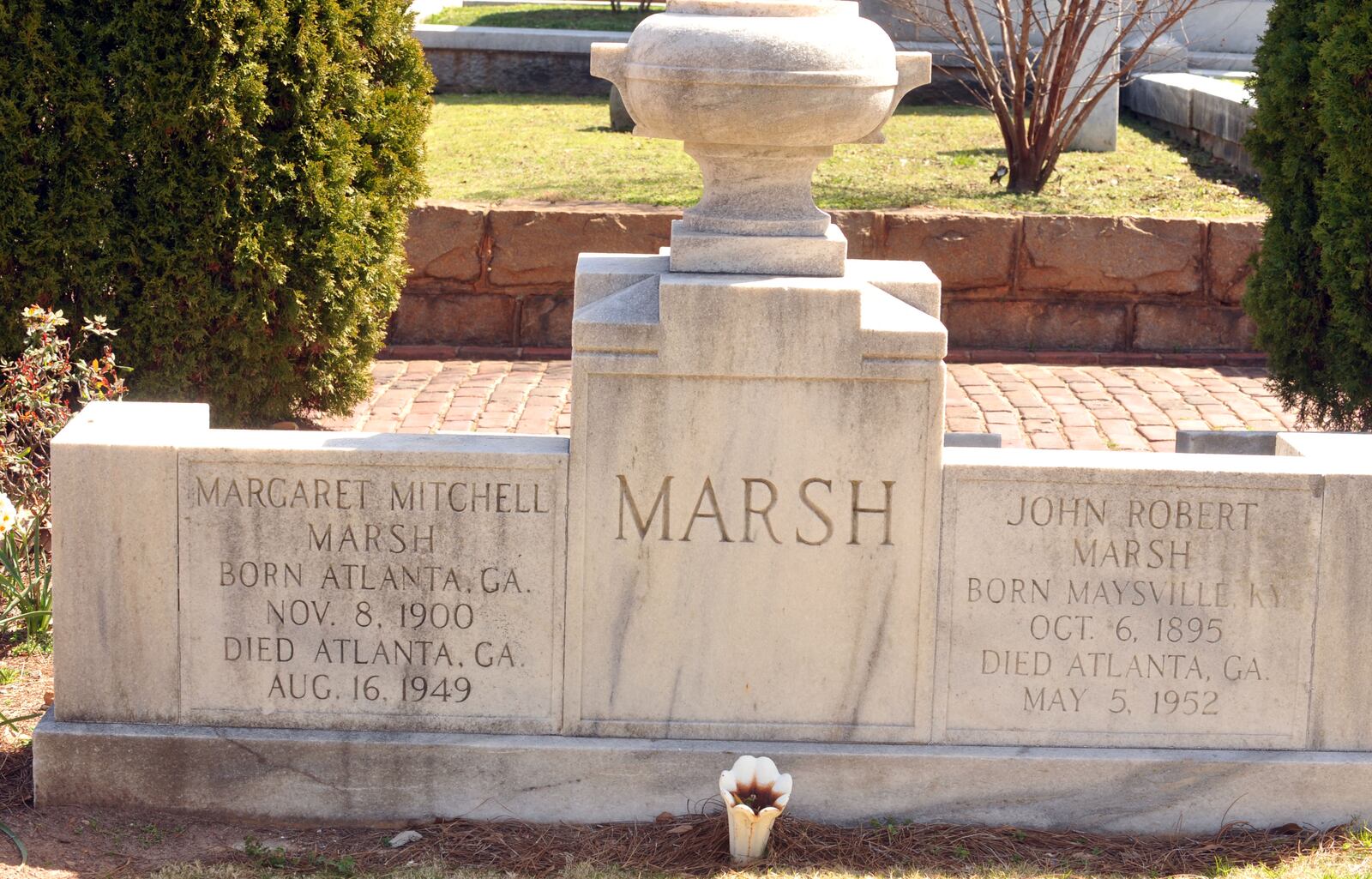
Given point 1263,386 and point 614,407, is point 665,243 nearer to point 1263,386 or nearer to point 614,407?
point 1263,386

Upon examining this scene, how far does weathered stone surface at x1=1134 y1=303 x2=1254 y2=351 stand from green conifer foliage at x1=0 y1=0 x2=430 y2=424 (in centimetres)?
416

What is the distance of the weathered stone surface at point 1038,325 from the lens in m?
8.10

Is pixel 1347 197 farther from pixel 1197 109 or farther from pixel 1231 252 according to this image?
pixel 1197 109

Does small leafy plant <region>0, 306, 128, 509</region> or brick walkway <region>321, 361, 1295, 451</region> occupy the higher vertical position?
small leafy plant <region>0, 306, 128, 509</region>

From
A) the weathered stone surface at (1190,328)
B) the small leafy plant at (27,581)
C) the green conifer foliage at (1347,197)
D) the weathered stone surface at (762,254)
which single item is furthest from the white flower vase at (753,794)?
the weathered stone surface at (1190,328)

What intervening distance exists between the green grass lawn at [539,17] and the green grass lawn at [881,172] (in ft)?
14.7

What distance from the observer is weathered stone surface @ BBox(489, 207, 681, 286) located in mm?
7887

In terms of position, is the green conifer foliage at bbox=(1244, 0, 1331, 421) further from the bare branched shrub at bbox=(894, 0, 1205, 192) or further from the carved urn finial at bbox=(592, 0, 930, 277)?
the carved urn finial at bbox=(592, 0, 930, 277)

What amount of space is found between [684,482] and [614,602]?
331 millimetres

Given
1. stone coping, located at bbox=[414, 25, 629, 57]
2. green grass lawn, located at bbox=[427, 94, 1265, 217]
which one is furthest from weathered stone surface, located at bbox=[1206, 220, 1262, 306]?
stone coping, located at bbox=[414, 25, 629, 57]

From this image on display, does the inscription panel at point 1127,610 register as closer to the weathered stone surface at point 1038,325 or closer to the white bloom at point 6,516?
the white bloom at point 6,516

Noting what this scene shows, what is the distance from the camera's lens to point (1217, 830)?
3725 millimetres

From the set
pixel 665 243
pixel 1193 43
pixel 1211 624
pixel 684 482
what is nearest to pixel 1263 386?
pixel 665 243

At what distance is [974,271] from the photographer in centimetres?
802
